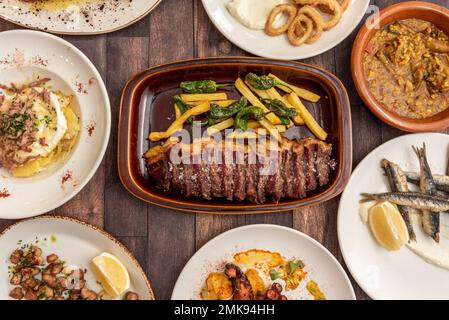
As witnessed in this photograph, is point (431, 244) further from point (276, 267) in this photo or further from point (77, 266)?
point (77, 266)

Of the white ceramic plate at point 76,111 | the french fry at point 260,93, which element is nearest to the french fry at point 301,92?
the french fry at point 260,93

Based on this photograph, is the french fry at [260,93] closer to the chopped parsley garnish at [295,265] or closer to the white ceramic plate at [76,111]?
the white ceramic plate at [76,111]

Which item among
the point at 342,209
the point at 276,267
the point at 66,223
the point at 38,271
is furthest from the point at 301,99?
the point at 38,271

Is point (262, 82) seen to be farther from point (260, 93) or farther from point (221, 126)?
point (221, 126)

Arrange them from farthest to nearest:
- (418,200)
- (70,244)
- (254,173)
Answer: (70,244), (418,200), (254,173)

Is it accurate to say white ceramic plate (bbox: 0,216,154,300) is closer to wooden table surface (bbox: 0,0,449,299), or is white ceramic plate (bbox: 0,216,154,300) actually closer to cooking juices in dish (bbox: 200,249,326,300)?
wooden table surface (bbox: 0,0,449,299)

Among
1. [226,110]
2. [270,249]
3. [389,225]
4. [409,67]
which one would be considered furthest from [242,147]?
[409,67]

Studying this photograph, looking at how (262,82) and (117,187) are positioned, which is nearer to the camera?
(262,82)
